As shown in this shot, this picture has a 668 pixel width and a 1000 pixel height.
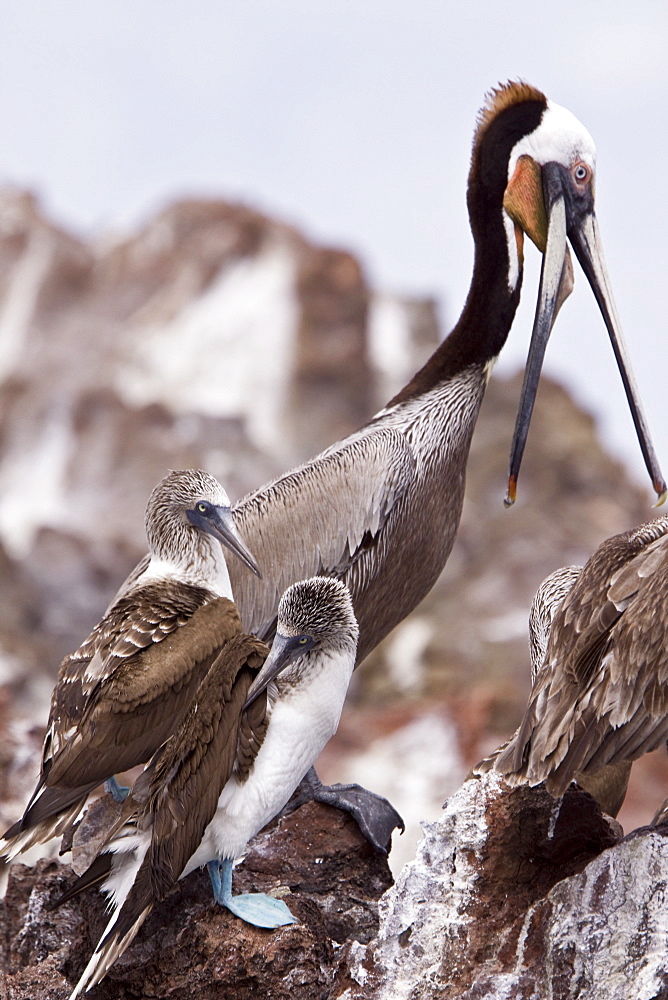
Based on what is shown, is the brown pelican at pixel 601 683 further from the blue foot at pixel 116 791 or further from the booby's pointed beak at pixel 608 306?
the blue foot at pixel 116 791

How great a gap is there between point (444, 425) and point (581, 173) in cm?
134

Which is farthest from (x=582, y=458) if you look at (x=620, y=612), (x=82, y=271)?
(x=620, y=612)

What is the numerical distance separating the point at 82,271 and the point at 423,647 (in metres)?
14.3

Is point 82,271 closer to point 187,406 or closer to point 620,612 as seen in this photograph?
point 187,406

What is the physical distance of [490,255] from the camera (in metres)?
6.67

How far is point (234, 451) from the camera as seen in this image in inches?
933

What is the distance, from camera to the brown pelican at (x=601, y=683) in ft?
13.9

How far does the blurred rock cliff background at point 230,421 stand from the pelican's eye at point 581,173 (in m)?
9.12

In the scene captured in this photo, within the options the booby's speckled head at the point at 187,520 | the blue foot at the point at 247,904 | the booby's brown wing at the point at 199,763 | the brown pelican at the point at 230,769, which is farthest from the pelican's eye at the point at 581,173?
the blue foot at the point at 247,904

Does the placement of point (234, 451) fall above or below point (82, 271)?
below

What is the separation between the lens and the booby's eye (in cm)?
637

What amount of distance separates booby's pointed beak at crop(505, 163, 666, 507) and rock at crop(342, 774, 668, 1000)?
163 cm

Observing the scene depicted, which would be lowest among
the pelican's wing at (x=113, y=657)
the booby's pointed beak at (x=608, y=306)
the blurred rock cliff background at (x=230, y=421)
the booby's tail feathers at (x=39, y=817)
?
the booby's tail feathers at (x=39, y=817)

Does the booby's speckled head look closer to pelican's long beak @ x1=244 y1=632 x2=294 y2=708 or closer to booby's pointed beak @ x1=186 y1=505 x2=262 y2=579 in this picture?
booby's pointed beak @ x1=186 y1=505 x2=262 y2=579
